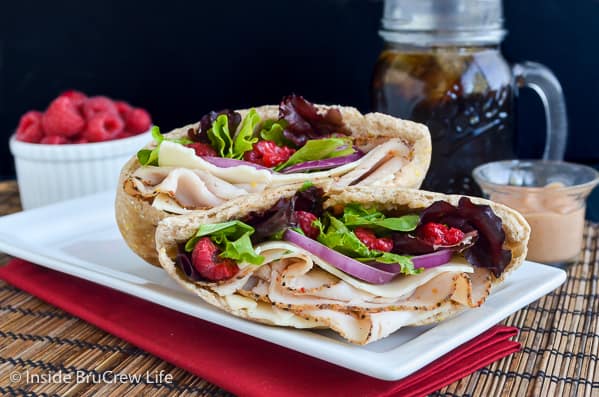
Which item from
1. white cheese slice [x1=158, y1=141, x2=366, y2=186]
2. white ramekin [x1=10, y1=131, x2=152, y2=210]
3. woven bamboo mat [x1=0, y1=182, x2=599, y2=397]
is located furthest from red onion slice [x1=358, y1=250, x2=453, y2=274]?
white ramekin [x1=10, y1=131, x2=152, y2=210]

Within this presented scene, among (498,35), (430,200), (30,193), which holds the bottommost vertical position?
(30,193)

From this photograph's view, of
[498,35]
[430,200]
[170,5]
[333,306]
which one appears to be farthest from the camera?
[170,5]

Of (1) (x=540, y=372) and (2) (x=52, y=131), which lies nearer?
(1) (x=540, y=372)

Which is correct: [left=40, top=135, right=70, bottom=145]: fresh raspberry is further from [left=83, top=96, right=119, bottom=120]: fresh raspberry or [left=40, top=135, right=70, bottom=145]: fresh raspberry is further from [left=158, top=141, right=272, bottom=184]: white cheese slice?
[left=158, top=141, right=272, bottom=184]: white cheese slice

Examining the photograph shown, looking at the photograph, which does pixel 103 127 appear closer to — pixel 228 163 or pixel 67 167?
pixel 67 167

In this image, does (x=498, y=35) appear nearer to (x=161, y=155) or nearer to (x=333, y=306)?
(x=161, y=155)

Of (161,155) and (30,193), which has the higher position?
(161,155)

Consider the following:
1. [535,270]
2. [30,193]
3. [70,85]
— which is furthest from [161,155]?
[70,85]
